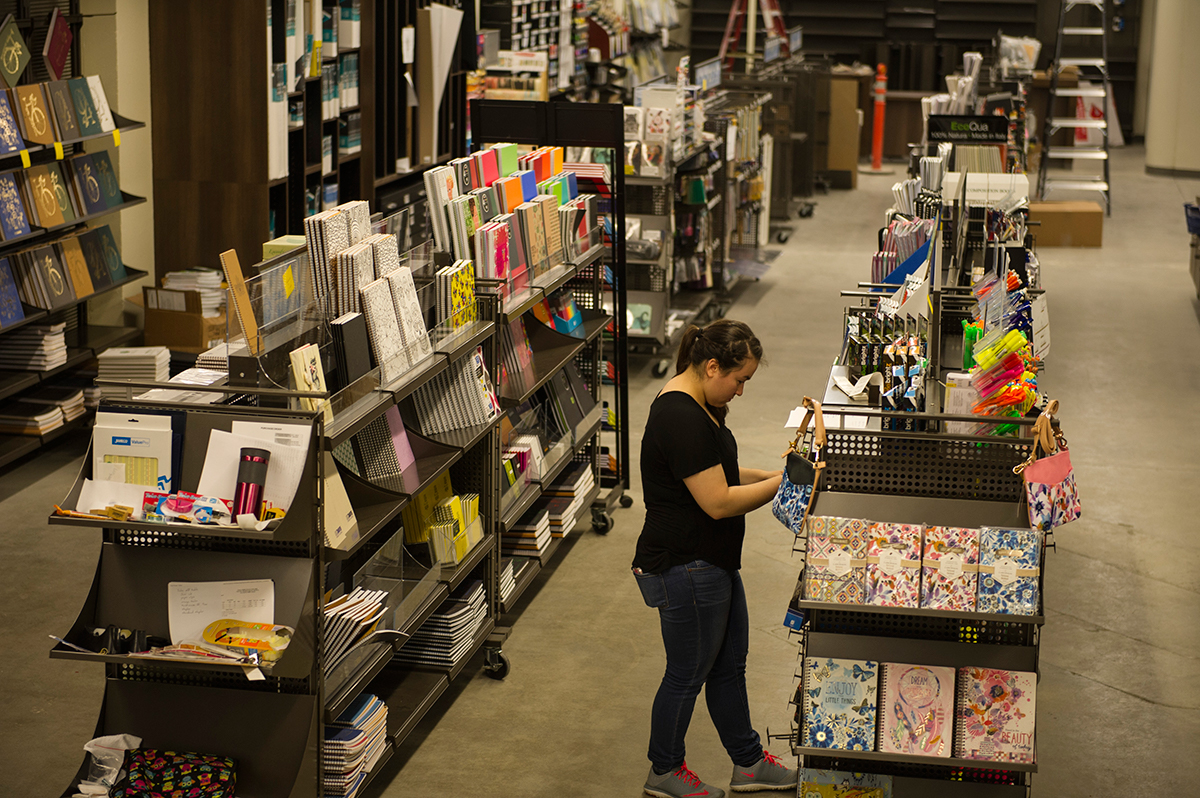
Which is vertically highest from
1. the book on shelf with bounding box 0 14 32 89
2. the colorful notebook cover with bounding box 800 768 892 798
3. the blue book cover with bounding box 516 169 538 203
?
the book on shelf with bounding box 0 14 32 89

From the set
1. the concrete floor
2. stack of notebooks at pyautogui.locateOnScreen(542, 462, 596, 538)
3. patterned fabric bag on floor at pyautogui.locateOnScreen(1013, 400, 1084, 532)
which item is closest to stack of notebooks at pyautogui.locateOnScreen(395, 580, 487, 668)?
the concrete floor

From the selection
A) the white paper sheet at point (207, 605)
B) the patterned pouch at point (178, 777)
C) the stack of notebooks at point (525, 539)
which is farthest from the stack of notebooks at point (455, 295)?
the patterned pouch at point (178, 777)

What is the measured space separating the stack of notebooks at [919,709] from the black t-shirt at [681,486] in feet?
1.38

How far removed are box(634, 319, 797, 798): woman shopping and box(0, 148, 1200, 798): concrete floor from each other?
0.39 m

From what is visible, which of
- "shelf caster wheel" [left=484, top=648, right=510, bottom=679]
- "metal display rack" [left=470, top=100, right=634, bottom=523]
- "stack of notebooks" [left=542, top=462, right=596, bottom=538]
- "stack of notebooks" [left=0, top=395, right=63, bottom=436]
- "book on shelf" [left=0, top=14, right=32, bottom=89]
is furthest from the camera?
"stack of notebooks" [left=0, top=395, right=63, bottom=436]

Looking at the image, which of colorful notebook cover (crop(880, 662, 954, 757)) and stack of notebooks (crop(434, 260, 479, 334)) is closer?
colorful notebook cover (crop(880, 662, 954, 757))

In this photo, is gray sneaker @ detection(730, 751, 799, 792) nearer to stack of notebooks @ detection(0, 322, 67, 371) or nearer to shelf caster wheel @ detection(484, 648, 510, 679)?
shelf caster wheel @ detection(484, 648, 510, 679)

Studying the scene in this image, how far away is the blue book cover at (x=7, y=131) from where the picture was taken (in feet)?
19.4

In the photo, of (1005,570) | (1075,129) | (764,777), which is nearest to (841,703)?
(1005,570)

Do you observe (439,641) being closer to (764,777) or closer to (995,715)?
(764,777)

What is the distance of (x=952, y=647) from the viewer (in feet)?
10.9

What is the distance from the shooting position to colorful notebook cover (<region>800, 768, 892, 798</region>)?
3.47 m

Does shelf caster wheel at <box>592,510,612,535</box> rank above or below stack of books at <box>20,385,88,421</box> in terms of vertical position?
below

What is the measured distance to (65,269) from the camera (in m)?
6.55
